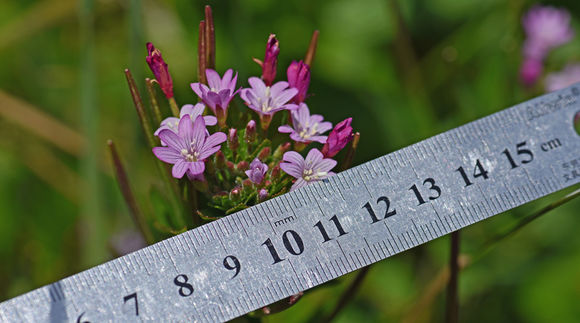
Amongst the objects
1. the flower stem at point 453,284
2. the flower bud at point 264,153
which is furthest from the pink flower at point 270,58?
the flower stem at point 453,284

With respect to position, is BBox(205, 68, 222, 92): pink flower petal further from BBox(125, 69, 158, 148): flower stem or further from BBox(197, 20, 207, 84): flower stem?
BBox(125, 69, 158, 148): flower stem

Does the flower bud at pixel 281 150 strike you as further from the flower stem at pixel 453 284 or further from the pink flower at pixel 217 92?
the flower stem at pixel 453 284

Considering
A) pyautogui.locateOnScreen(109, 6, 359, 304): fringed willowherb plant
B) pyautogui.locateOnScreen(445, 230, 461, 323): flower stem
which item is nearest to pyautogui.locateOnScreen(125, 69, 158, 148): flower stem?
pyautogui.locateOnScreen(109, 6, 359, 304): fringed willowherb plant

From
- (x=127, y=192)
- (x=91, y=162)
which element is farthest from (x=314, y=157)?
(x=91, y=162)

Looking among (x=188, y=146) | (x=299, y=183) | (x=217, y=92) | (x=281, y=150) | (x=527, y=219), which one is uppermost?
(x=217, y=92)

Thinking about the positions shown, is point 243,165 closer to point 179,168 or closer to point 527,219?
point 179,168

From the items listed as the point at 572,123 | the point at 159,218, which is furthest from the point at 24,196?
the point at 572,123
